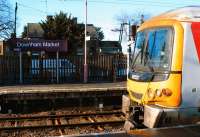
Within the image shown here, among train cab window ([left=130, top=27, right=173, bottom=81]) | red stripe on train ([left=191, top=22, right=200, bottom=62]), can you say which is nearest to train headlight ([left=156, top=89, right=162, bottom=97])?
train cab window ([left=130, top=27, right=173, bottom=81])

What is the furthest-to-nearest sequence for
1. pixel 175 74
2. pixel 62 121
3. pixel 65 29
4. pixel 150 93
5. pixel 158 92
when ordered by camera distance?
pixel 65 29 → pixel 62 121 → pixel 150 93 → pixel 158 92 → pixel 175 74

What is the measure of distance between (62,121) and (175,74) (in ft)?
20.4

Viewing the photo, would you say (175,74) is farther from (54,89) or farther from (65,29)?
(65,29)

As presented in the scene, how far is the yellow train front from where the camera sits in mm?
9484

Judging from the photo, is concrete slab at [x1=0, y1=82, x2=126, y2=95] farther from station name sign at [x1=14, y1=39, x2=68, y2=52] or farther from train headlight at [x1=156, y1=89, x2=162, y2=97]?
train headlight at [x1=156, y1=89, x2=162, y2=97]

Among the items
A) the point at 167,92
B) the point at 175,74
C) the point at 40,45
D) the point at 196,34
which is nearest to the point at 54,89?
the point at 40,45

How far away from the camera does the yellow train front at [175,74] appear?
948 centimetres

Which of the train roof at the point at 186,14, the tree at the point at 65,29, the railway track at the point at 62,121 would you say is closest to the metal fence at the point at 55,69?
the railway track at the point at 62,121

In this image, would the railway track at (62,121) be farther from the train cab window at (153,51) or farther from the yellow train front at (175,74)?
the yellow train front at (175,74)

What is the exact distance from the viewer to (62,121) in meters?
14.9

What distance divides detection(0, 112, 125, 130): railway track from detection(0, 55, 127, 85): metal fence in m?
10.0

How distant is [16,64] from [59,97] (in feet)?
26.4

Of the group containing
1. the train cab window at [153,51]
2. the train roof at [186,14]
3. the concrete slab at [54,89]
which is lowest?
the concrete slab at [54,89]

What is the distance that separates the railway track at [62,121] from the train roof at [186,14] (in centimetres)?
487
